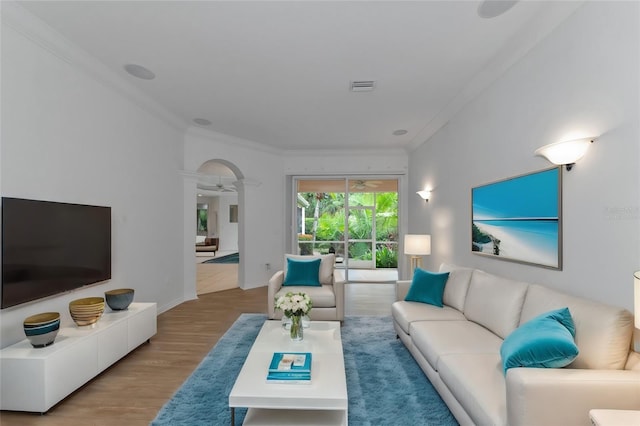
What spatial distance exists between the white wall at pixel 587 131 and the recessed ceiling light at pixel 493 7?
0.43m

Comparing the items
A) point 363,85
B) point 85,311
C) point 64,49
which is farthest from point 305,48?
point 85,311

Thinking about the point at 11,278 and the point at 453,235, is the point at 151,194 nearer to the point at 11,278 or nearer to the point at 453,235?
the point at 11,278

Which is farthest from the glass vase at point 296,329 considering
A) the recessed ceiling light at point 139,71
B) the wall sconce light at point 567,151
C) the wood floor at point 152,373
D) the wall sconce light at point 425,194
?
the wall sconce light at point 425,194

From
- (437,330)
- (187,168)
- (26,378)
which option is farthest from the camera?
(187,168)

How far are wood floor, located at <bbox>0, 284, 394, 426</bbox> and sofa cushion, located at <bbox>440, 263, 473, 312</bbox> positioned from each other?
1.47 meters

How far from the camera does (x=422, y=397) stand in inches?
95.0

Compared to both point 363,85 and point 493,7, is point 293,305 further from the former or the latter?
point 493,7

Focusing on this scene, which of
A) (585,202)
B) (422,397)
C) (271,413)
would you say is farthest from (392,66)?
(271,413)

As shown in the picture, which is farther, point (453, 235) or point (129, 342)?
point (453, 235)

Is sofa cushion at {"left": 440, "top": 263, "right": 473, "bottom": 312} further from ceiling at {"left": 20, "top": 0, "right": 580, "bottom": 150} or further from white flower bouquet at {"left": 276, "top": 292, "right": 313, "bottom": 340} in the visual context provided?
ceiling at {"left": 20, "top": 0, "right": 580, "bottom": 150}

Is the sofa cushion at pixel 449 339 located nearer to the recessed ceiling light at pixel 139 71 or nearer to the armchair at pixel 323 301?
the armchair at pixel 323 301

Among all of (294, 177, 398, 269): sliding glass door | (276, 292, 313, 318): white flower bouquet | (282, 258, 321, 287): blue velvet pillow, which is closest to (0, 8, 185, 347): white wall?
(282, 258, 321, 287): blue velvet pillow

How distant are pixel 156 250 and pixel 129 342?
1.69 meters

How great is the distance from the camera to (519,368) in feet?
5.25
